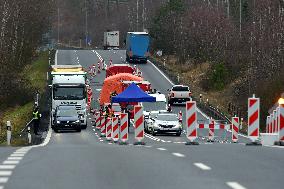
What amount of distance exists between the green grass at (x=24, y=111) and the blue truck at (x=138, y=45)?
9.38 metres

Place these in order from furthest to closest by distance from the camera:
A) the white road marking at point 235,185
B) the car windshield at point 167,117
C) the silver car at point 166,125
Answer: the car windshield at point 167,117
the silver car at point 166,125
the white road marking at point 235,185

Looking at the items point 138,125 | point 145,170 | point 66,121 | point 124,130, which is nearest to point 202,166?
point 145,170

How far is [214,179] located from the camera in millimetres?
12828

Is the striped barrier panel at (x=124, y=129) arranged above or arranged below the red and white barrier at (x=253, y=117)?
below

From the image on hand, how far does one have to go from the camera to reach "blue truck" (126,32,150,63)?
102 m

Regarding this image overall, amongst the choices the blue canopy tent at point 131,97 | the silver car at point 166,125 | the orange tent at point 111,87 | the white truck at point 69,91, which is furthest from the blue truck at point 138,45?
the silver car at point 166,125

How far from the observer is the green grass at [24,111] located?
4788 cm

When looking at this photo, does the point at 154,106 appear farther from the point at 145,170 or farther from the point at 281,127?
the point at 145,170

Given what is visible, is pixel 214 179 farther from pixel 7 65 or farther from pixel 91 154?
pixel 7 65

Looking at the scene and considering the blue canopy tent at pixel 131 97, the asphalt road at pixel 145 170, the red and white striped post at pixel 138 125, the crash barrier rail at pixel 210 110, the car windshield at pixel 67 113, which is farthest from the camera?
the crash barrier rail at pixel 210 110

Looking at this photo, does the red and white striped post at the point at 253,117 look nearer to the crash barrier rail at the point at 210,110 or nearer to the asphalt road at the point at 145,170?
the asphalt road at the point at 145,170

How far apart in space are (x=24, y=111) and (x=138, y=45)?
39167mm

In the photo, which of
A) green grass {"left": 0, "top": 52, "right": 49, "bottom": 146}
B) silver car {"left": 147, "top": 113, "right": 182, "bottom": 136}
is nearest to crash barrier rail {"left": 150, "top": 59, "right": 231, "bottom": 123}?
silver car {"left": 147, "top": 113, "right": 182, "bottom": 136}

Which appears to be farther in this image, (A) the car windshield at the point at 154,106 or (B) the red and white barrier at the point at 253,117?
(A) the car windshield at the point at 154,106
